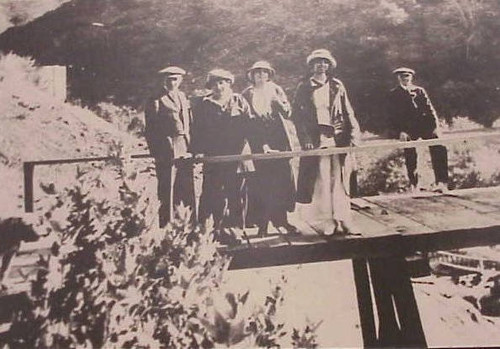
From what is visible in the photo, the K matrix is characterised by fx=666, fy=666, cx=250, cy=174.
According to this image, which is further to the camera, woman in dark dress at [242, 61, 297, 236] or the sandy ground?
woman in dark dress at [242, 61, 297, 236]

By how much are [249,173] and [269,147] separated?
0.36 ft

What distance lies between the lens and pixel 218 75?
222 centimetres

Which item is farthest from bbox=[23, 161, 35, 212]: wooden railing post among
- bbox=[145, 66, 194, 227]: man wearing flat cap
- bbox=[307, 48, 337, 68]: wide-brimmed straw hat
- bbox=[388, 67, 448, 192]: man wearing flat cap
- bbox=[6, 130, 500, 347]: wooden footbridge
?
bbox=[388, 67, 448, 192]: man wearing flat cap

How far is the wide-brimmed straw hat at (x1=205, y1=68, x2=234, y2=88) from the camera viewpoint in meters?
2.22

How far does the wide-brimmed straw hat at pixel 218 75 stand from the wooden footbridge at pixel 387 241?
26cm

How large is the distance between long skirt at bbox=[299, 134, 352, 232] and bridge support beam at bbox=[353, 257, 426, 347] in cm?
16

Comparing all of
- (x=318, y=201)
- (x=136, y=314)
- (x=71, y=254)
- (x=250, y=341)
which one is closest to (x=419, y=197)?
(x=318, y=201)

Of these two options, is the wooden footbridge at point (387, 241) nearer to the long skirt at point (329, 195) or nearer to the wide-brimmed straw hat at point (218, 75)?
the long skirt at point (329, 195)

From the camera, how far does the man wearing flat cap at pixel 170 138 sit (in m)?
2.15

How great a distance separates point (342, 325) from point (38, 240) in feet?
3.27

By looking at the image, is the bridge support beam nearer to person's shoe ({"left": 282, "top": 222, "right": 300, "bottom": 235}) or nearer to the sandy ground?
the sandy ground

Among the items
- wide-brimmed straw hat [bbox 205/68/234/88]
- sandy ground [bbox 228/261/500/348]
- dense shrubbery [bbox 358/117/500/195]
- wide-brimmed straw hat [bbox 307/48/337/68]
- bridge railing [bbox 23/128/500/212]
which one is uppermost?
wide-brimmed straw hat [bbox 307/48/337/68]

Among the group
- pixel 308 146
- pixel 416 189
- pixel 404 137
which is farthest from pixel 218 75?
pixel 416 189

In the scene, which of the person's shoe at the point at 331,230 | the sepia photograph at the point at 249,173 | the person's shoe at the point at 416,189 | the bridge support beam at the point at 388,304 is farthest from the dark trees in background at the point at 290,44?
the bridge support beam at the point at 388,304
